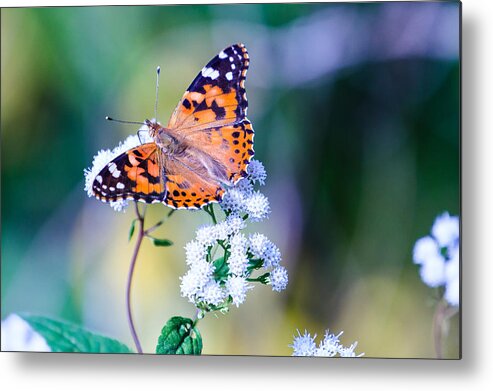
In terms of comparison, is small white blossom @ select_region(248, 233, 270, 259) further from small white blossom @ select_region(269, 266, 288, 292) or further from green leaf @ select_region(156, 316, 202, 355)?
green leaf @ select_region(156, 316, 202, 355)

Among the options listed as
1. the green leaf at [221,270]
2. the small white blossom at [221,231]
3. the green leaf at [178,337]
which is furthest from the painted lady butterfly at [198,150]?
the green leaf at [178,337]

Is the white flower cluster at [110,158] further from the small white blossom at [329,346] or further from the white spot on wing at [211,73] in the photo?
the small white blossom at [329,346]

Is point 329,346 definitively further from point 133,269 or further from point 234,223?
point 133,269

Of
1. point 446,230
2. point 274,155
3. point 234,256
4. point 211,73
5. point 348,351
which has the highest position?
point 211,73

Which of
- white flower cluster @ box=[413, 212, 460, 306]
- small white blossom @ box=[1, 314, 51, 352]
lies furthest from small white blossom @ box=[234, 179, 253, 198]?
small white blossom @ box=[1, 314, 51, 352]

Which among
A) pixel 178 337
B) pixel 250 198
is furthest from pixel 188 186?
pixel 178 337

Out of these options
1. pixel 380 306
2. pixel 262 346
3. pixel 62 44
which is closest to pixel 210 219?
pixel 262 346
